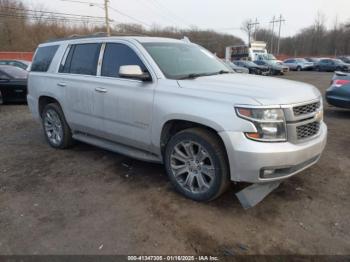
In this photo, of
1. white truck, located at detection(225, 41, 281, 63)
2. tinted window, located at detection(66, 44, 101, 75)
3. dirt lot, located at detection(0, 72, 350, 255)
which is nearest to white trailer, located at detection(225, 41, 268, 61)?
white truck, located at detection(225, 41, 281, 63)

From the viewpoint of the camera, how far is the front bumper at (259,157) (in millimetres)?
3143

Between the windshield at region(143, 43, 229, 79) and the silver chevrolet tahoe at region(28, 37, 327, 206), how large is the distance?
0.02m

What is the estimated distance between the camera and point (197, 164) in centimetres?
367

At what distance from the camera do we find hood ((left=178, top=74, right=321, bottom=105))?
3.25m

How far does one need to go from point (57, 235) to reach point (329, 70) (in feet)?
124

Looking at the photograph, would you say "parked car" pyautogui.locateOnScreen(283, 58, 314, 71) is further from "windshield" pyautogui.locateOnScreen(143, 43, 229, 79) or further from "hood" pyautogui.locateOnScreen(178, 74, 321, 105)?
"hood" pyautogui.locateOnScreen(178, 74, 321, 105)

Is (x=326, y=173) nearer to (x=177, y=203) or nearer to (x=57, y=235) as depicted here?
(x=177, y=203)

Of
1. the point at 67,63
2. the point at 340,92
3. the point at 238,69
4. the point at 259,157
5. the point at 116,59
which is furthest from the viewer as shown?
the point at 238,69

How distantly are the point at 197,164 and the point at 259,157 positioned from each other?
79cm

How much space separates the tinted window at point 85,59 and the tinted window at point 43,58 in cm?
70

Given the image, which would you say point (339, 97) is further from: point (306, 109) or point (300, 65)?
point (300, 65)

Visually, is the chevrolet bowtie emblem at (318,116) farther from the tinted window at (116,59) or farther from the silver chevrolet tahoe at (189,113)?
the tinted window at (116,59)

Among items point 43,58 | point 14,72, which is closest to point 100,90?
point 43,58

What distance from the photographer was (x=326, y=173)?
14.8ft
